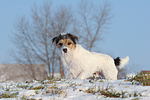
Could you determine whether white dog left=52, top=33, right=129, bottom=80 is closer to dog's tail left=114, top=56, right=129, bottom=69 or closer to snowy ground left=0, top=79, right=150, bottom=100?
dog's tail left=114, top=56, right=129, bottom=69

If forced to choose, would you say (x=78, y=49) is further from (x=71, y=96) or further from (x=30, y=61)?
(x=30, y=61)

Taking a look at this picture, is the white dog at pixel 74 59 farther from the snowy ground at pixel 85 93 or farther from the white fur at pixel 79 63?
the snowy ground at pixel 85 93

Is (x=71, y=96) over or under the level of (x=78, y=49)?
under

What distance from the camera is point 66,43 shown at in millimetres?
9781

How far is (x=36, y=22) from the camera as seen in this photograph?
3572 centimetres

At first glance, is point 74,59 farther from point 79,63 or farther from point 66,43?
point 66,43

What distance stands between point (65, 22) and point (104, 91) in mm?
30146

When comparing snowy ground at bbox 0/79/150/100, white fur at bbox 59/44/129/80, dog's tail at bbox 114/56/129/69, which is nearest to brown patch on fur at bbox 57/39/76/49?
white fur at bbox 59/44/129/80

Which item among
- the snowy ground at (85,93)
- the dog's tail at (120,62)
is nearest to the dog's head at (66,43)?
the dog's tail at (120,62)

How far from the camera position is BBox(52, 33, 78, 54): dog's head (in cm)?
963

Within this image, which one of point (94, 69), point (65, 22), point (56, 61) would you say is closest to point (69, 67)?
point (94, 69)

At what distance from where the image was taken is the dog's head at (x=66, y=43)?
963 cm

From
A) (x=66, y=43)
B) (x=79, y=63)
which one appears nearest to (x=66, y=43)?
(x=66, y=43)

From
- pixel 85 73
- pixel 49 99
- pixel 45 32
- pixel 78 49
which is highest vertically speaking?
pixel 45 32
